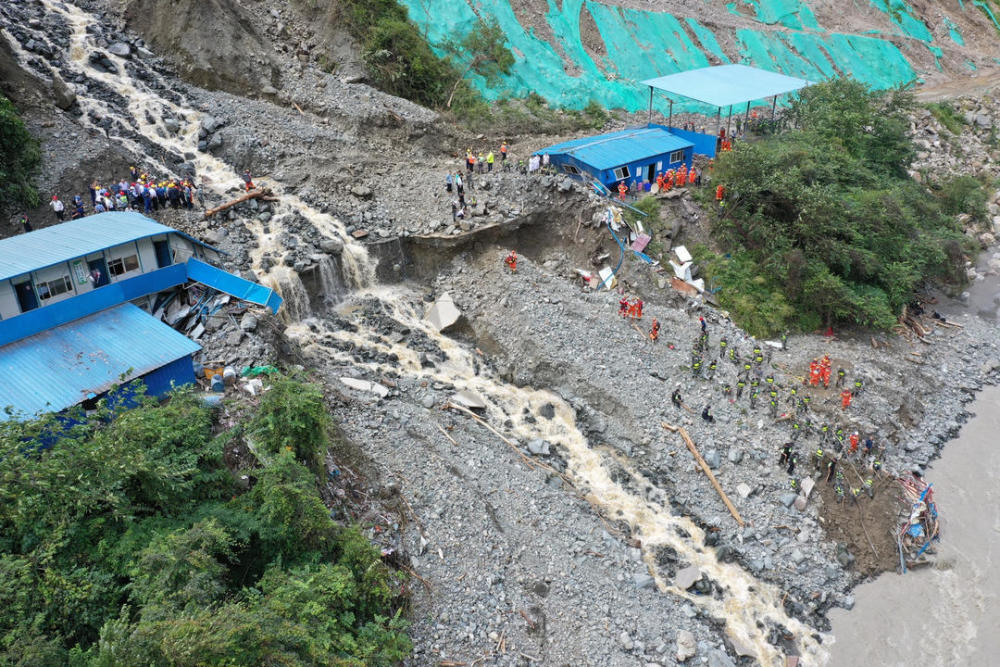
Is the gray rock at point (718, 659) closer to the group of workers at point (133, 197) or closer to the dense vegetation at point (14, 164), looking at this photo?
the group of workers at point (133, 197)

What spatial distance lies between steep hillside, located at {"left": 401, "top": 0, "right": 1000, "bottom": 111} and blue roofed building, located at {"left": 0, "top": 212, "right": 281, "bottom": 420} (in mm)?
22798

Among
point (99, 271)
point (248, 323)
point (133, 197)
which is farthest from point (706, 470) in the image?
point (133, 197)

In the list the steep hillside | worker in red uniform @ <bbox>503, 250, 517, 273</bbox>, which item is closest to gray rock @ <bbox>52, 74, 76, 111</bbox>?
the steep hillside

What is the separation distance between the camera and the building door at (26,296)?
698 inches

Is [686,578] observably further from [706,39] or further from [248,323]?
[706,39]

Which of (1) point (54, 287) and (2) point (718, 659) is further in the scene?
(1) point (54, 287)

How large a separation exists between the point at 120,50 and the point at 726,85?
94.0ft

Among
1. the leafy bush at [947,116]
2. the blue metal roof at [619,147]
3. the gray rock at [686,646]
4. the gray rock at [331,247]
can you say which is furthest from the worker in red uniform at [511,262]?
the leafy bush at [947,116]

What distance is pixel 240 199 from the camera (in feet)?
89.6

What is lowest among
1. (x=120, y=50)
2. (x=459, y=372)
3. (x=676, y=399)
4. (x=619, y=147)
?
(x=459, y=372)

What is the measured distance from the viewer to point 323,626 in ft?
41.1

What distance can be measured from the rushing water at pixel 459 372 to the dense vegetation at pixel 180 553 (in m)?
7.95

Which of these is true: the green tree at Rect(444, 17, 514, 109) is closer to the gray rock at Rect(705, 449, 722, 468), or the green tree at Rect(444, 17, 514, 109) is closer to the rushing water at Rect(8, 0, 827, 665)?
the rushing water at Rect(8, 0, 827, 665)

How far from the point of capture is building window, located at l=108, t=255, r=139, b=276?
19.7m
